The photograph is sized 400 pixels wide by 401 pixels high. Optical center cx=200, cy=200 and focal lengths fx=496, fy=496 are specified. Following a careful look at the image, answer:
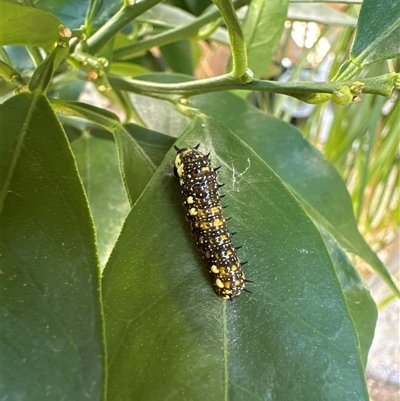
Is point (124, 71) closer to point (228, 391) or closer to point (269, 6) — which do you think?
point (269, 6)

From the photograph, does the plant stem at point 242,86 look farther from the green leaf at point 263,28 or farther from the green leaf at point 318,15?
the green leaf at point 318,15

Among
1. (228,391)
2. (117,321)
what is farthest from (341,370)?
(117,321)

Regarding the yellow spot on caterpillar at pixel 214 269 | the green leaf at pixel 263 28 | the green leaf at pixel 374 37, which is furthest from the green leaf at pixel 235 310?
the green leaf at pixel 263 28

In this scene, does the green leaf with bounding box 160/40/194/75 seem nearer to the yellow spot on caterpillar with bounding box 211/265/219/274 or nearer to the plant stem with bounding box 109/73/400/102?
the plant stem with bounding box 109/73/400/102

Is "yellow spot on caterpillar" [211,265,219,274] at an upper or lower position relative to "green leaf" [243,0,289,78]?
lower

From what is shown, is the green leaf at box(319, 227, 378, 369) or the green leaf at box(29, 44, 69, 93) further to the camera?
the green leaf at box(319, 227, 378, 369)

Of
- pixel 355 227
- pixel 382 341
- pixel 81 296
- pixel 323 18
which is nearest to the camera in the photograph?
pixel 81 296

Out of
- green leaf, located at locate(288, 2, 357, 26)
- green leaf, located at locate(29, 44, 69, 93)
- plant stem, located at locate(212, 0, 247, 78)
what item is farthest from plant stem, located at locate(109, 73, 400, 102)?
green leaf, located at locate(288, 2, 357, 26)
